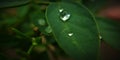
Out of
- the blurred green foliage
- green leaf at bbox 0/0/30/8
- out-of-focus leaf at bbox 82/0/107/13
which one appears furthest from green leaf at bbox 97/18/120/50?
green leaf at bbox 0/0/30/8

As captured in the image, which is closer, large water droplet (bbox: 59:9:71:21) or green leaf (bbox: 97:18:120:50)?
large water droplet (bbox: 59:9:71:21)

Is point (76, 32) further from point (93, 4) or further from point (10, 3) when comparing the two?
point (93, 4)

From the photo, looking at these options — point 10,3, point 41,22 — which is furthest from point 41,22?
point 10,3

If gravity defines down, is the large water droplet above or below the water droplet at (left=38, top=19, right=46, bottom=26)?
above

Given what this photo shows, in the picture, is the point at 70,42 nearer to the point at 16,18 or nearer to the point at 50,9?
the point at 50,9

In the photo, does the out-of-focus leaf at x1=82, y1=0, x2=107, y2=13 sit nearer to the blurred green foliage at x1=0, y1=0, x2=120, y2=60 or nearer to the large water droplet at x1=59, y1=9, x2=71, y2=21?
the blurred green foliage at x1=0, y1=0, x2=120, y2=60

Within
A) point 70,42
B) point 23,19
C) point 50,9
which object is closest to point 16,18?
point 23,19
